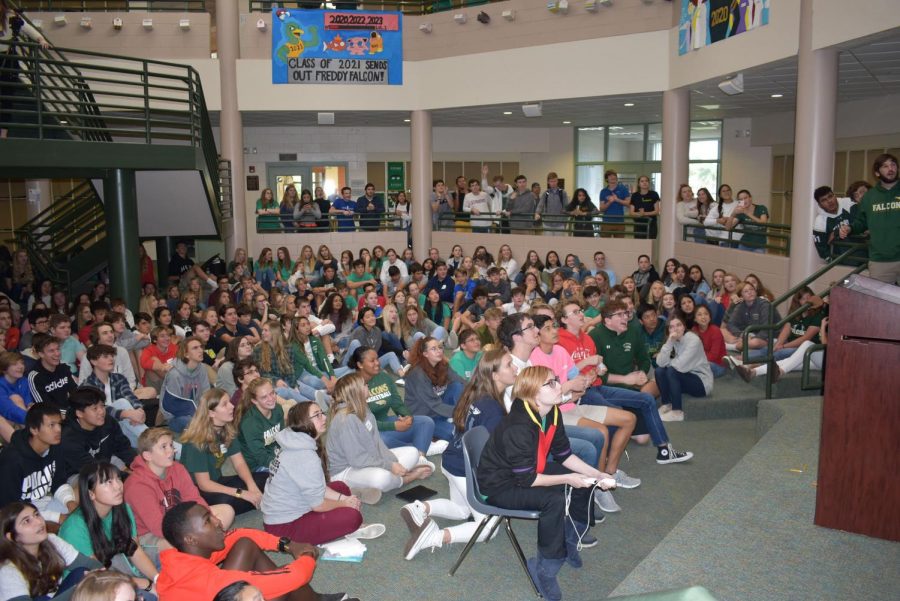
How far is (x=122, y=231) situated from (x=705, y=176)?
44.1 feet

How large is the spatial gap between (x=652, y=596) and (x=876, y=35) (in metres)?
9.31

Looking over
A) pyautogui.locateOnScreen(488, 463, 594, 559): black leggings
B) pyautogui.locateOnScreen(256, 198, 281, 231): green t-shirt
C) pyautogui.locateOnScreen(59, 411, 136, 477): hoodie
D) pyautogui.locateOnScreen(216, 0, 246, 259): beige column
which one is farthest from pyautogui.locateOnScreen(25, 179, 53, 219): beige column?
pyautogui.locateOnScreen(488, 463, 594, 559): black leggings

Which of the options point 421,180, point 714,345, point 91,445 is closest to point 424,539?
point 91,445

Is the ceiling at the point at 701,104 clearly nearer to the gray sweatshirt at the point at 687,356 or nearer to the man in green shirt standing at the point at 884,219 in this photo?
the man in green shirt standing at the point at 884,219

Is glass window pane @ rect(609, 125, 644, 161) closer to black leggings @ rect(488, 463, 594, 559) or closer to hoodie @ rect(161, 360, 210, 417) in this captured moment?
hoodie @ rect(161, 360, 210, 417)

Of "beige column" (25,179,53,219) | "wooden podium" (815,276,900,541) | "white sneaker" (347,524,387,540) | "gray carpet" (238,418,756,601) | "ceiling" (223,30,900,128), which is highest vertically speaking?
"ceiling" (223,30,900,128)

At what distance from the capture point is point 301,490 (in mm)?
5238

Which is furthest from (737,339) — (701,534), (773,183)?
(773,183)

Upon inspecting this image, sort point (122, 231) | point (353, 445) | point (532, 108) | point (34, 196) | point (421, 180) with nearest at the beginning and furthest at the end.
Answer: point (353, 445) < point (122, 231) < point (532, 108) < point (421, 180) < point (34, 196)

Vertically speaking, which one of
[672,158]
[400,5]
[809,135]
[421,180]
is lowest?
[421,180]

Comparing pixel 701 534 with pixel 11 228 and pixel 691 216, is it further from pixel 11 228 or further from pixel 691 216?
pixel 11 228

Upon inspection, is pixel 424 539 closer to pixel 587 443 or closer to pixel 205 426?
pixel 587 443

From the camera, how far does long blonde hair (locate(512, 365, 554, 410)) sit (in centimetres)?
471

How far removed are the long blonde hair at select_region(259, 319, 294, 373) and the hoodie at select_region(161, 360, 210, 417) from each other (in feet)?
2.61
